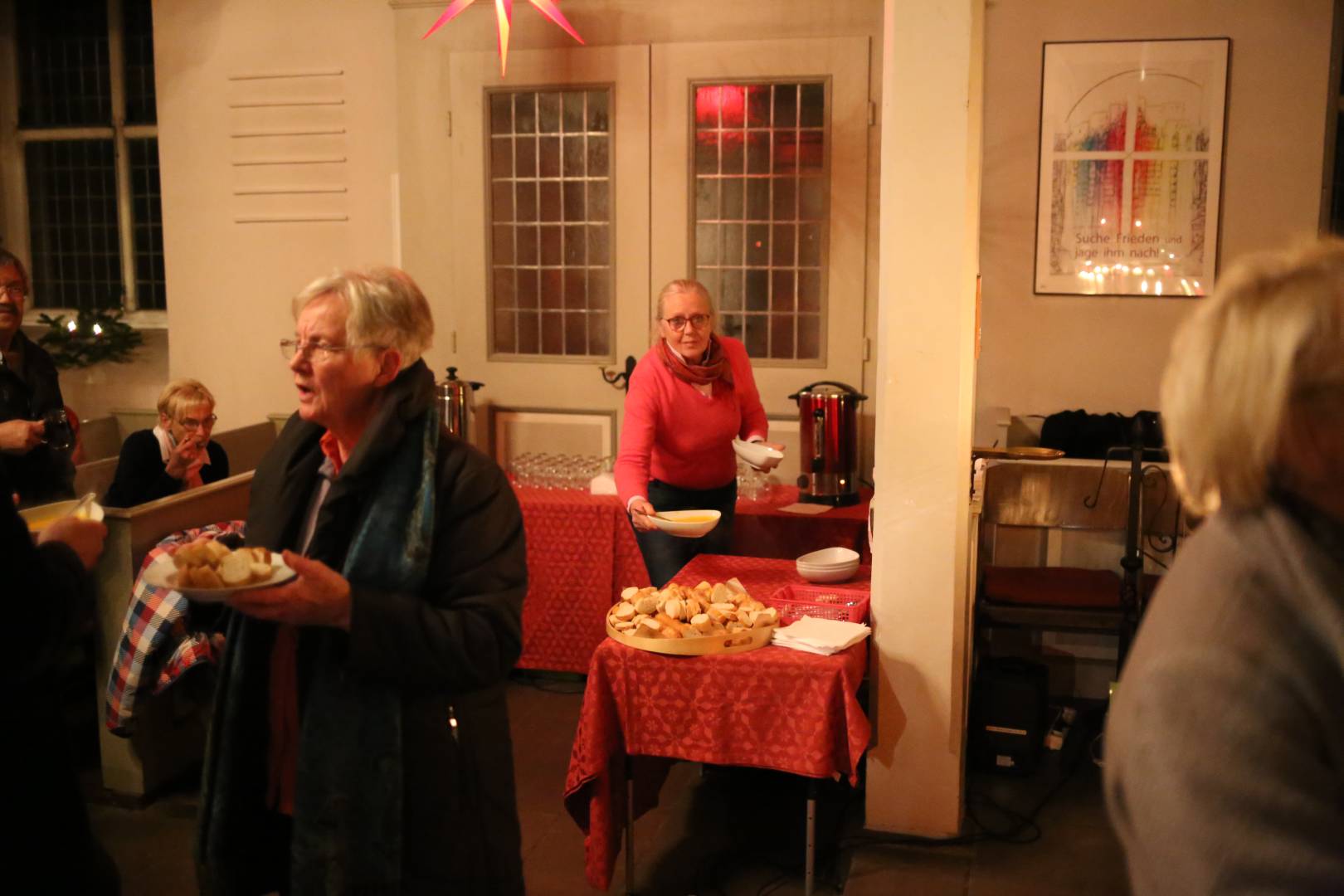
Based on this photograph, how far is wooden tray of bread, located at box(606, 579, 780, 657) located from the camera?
9.26 ft

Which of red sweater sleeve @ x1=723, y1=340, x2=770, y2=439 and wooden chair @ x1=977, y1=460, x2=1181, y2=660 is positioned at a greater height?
red sweater sleeve @ x1=723, y1=340, x2=770, y2=439

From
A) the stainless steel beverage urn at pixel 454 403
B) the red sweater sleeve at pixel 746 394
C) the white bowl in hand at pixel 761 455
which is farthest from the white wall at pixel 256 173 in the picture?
the white bowl in hand at pixel 761 455

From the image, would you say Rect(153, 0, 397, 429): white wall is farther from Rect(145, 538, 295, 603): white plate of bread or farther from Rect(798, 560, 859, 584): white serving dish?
Rect(145, 538, 295, 603): white plate of bread

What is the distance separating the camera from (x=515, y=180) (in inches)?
218

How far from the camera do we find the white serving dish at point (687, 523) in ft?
11.2

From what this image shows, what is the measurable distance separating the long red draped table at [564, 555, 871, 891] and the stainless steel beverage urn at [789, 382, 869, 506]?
1847 millimetres

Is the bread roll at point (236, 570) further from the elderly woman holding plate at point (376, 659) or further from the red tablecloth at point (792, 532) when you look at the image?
the red tablecloth at point (792, 532)

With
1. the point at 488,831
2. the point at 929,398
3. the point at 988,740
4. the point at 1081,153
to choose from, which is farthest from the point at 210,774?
the point at 1081,153

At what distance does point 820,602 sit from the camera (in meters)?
3.28

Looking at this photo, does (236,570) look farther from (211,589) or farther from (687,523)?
(687,523)

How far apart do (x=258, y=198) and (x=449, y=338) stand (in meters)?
1.30

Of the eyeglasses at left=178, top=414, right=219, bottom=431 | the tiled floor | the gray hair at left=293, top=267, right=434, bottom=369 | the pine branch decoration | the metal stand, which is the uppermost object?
the gray hair at left=293, top=267, right=434, bottom=369

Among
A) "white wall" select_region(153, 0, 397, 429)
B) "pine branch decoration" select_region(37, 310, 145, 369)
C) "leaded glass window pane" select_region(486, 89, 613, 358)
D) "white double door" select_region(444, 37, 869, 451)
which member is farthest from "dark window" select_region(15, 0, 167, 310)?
"leaded glass window pane" select_region(486, 89, 613, 358)

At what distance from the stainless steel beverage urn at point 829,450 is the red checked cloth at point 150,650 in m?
2.33
